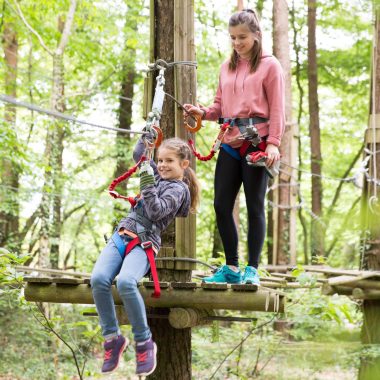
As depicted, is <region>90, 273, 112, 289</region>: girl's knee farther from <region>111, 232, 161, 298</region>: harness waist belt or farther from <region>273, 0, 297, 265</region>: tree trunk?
<region>273, 0, 297, 265</region>: tree trunk

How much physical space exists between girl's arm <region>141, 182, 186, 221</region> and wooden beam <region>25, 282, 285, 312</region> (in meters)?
0.48

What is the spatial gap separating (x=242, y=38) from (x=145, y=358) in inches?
69.6

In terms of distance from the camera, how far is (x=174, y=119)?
404 centimetres

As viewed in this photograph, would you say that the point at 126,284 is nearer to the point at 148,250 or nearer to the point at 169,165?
the point at 148,250

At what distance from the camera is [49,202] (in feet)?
33.1

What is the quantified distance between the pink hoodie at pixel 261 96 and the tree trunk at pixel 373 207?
3516 mm

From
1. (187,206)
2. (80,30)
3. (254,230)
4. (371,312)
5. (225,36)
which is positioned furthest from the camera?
(225,36)

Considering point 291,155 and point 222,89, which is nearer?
point 222,89

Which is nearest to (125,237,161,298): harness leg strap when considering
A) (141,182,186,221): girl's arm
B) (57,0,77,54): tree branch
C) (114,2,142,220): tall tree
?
(141,182,186,221): girl's arm

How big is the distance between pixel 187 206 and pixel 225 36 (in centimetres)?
1054

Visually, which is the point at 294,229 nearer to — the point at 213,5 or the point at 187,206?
the point at 213,5

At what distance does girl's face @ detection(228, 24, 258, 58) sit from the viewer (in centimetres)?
360

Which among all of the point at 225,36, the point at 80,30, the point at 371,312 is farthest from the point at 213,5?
the point at 371,312

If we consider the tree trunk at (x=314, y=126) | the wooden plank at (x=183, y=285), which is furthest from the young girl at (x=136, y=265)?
the tree trunk at (x=314, y=126)
